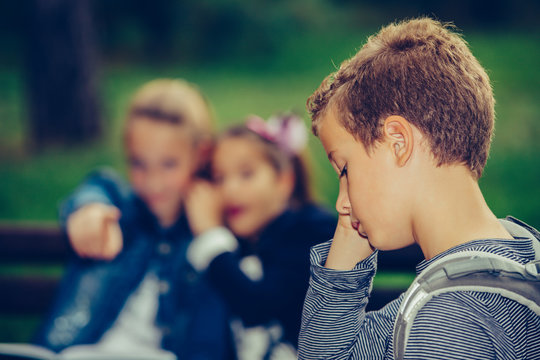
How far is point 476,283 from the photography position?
0.97 meters

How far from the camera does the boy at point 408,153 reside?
112 cm

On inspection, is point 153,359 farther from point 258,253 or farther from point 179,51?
point 179,51

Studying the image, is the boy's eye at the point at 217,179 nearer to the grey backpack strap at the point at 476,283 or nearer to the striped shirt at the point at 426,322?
the striped shirt at the point at 426,322

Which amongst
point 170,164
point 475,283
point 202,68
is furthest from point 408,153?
point 202,68

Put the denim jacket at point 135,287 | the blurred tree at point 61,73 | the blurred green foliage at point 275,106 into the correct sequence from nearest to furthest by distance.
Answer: the denim jacket at point 135,287
the blurred green foliage at point 275,106
the blurred tree at point 61,73

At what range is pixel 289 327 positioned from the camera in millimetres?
2152

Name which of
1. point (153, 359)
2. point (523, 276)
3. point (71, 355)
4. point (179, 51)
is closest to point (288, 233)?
point (153, 359)

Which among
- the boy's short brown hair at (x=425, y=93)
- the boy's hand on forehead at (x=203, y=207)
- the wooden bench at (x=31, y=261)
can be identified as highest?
the boy's short brown hair at (x=425, y=93)

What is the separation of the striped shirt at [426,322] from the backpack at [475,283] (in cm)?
1

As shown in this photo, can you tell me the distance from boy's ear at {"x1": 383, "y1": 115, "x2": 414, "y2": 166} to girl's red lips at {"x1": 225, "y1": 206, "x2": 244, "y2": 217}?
52.0 inches

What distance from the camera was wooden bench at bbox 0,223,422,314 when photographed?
2762mm

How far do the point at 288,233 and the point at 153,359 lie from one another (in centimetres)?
70

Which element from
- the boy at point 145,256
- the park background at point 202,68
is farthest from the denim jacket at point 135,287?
the park background at point 202,68

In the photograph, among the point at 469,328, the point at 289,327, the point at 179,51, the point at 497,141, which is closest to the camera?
the point at 469,328
